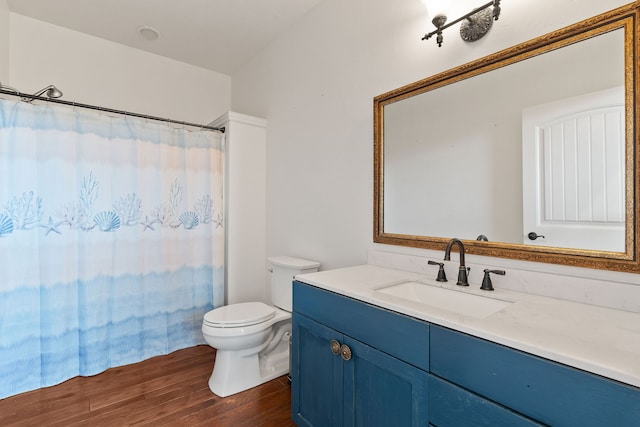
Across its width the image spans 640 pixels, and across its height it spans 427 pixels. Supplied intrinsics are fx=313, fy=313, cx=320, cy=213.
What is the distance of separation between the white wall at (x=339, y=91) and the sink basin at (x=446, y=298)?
19.6 inches

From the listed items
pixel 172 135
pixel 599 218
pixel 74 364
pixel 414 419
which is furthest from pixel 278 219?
pixel 599 218

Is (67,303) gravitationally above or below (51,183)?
below

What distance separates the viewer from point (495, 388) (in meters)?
0.80

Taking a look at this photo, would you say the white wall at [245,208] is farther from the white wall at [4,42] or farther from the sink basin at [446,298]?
the sink basin at [446,298]

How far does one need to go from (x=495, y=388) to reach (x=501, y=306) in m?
0.41

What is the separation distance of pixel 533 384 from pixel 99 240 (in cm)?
248

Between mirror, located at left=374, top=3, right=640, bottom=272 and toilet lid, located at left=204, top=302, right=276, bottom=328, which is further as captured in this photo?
toilet lid, located at left=204, top=302, right=276, bottom=328

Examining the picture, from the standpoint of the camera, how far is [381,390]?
3.58ft

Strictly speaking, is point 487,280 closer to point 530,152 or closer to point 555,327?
point 555,327

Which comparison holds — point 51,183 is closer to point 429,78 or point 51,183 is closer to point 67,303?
point 67,303

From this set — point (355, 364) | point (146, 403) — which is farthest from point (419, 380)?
point (146, 403)

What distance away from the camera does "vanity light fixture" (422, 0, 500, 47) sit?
1.28 m

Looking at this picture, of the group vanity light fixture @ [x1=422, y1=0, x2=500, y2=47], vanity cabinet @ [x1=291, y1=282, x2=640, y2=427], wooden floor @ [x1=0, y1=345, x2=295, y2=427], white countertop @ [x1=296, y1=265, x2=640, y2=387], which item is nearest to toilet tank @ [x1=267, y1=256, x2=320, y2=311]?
wooden floor @ [x1=0, y1=345, x2=295, y2=427]

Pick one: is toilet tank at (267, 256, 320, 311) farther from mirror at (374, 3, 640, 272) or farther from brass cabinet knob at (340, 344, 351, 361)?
brass cabinet knob at (340, 344, 351, 361)
